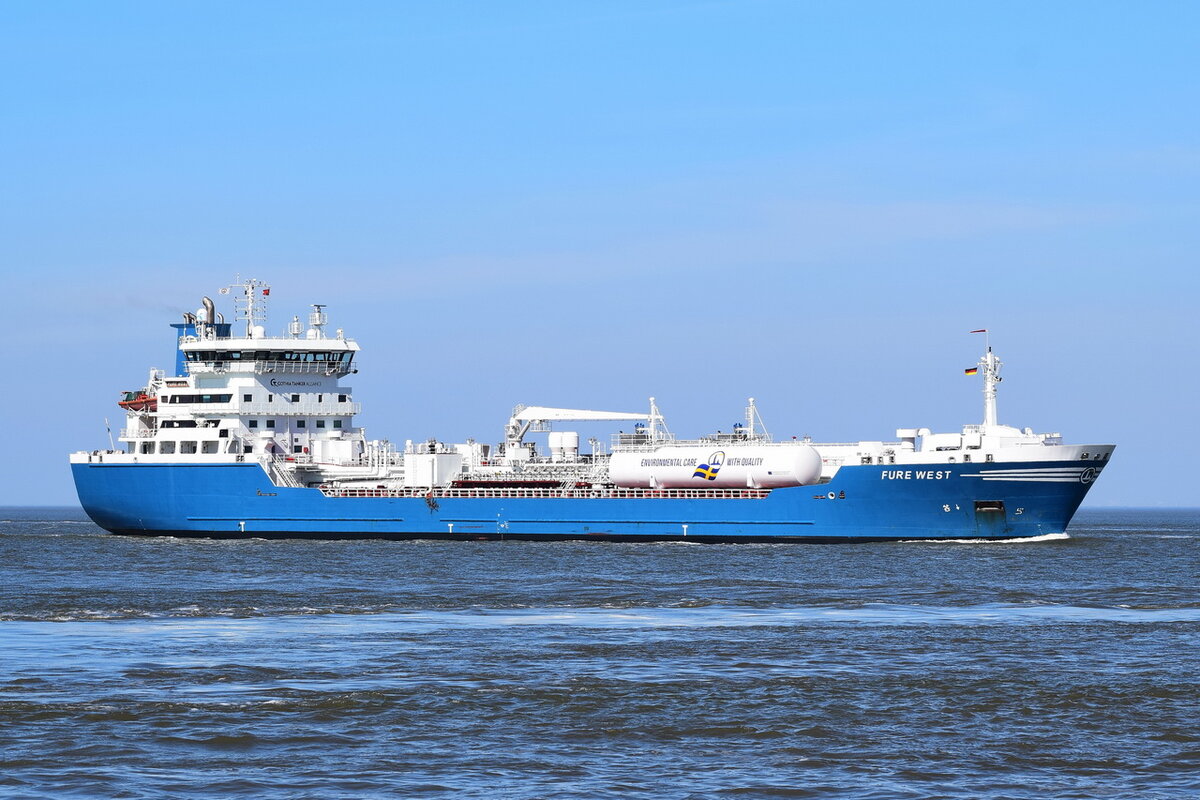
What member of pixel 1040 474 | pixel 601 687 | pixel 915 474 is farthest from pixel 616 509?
pixel 601 687

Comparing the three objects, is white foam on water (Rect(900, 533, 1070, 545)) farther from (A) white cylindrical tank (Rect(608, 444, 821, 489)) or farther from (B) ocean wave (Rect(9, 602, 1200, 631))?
(B) ocean wave (Rect(9, 602, 1200, 631))

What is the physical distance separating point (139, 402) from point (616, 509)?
75.4 feet

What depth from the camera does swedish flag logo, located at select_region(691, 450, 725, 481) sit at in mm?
54344

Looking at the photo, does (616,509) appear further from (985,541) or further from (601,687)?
(601,687)

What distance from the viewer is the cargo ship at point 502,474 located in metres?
51.0

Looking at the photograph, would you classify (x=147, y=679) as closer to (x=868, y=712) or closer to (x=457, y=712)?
(x=457, y=712)

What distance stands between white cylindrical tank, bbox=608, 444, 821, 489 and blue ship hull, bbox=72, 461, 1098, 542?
2.35 feet

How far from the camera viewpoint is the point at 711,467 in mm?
54469

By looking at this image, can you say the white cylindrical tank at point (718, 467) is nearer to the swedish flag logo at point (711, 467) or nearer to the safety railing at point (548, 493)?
the swedish flag logo at point (711, 467)

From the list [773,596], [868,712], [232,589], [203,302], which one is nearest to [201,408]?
[203,302]

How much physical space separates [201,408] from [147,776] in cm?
4761

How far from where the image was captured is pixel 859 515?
52.2 m

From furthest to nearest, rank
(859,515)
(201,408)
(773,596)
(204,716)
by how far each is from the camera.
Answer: (201,408)
(859,515)
(773,596)
(204,716)

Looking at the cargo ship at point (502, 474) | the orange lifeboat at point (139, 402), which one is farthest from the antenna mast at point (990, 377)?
the orange lifeboat at point (139, 402)
